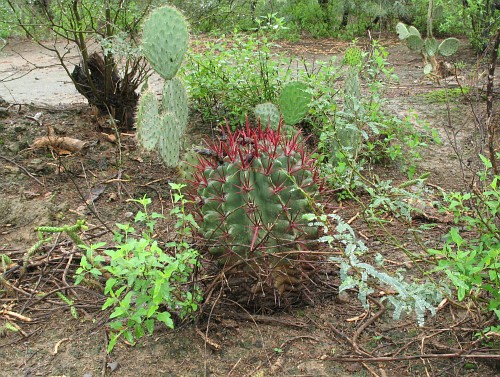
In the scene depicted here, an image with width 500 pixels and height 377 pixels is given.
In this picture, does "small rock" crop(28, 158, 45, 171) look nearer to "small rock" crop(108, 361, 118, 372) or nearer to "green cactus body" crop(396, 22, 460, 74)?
"small rock" crop(108, 361, 118, 372)

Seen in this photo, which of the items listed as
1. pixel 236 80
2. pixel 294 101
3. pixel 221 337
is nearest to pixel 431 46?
pixel 236 80

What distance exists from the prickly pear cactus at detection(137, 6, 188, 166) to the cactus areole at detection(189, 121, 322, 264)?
62.2 inches

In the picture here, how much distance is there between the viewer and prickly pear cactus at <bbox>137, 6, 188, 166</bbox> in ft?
12.7

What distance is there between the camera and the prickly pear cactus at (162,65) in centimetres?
387

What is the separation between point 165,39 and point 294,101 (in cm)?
100

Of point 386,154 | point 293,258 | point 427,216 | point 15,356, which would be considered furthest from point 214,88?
point 15,356

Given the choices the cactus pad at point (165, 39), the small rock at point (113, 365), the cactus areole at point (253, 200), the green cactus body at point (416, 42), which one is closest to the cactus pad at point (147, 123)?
the cactus pad at point (165, 39)

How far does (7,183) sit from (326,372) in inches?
111

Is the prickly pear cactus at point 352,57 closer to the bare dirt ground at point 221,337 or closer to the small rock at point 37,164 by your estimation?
the bare dirt ground at point 221,337

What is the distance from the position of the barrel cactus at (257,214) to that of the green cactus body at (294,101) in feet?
5.21

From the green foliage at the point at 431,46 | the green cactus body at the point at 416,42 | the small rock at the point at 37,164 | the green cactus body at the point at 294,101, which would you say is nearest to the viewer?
the green cactus body at the point at 294,101

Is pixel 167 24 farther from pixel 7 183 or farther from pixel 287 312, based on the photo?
pixel 287 312

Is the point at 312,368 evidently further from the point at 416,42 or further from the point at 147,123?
the point at 416,42

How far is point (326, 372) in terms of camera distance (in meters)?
2.18
